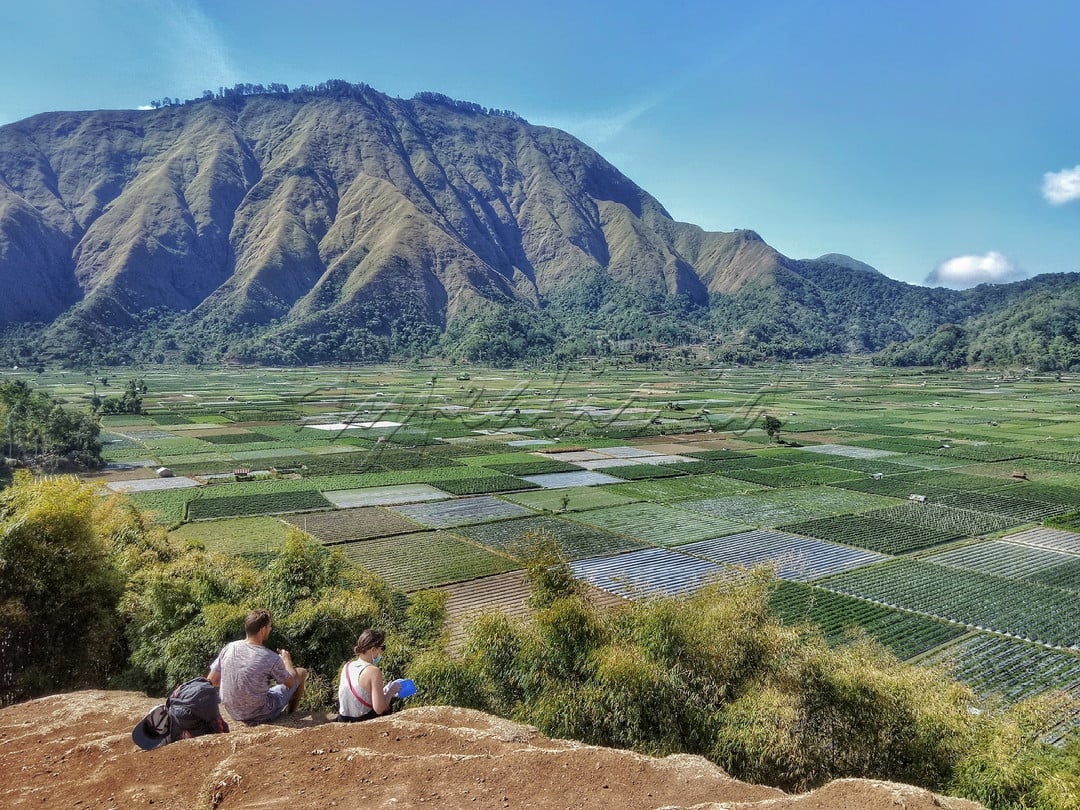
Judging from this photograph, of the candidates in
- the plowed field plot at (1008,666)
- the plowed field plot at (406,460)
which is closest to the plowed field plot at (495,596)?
the plowed field plot at (1008,666)

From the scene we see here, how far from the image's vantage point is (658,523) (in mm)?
44625

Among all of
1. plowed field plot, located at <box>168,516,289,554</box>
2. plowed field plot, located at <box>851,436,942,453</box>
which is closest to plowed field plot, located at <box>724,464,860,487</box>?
plowed field plot, located at <box>851,436,942,453</box>

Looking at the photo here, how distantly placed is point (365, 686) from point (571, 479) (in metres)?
49.6

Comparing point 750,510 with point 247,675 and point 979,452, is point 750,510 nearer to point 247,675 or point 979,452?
point 979,452

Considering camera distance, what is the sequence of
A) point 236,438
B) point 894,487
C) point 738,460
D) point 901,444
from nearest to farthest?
point 894,487, point 738,460, point 236,438, point 901,444

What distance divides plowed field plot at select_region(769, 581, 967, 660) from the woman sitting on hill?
2126 centimetres

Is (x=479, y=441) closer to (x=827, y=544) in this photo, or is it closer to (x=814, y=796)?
(x=827, y=544)

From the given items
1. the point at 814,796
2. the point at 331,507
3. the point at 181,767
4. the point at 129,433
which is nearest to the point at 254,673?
the point at 181,767

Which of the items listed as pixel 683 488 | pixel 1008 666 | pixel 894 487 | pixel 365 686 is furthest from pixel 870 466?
pixel 365 686

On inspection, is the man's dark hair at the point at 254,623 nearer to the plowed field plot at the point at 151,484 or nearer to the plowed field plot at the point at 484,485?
the plowed field plot at the point at 484,485

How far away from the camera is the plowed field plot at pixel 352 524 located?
132 ft

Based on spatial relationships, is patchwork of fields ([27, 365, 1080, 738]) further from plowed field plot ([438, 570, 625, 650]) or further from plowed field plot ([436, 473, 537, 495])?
plowed field plot ([436, 473, 537, 495])

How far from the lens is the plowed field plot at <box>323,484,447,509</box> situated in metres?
49.0

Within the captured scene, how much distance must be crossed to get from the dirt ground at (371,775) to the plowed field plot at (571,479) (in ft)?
150
